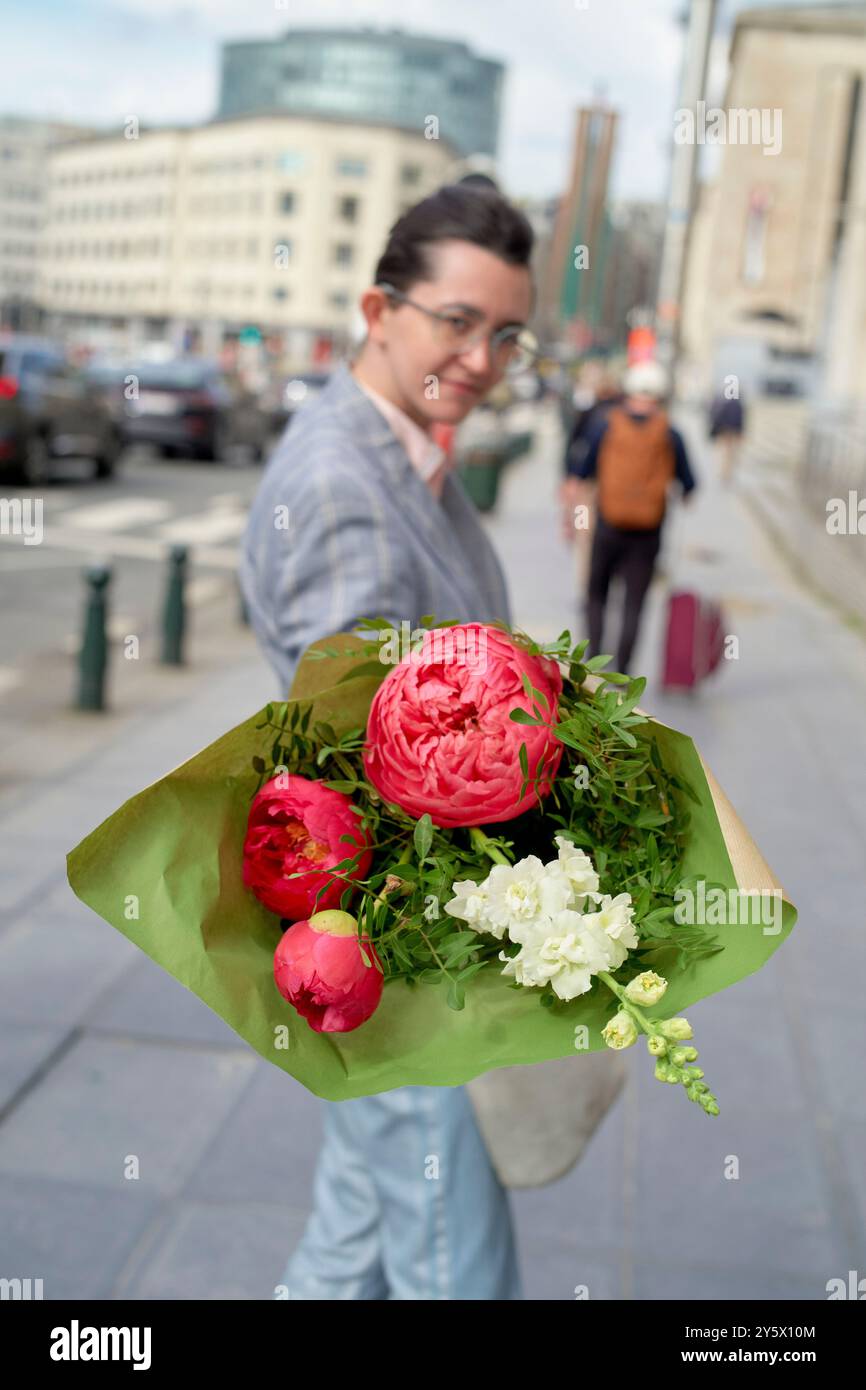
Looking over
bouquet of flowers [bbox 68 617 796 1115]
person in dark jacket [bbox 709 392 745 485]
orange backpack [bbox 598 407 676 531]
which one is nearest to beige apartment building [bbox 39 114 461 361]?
person in dark jacket [bbox 709 392 745 485]

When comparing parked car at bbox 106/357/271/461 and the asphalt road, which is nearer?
the asphalt road

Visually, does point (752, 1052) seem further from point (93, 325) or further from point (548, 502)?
point (93, 325)

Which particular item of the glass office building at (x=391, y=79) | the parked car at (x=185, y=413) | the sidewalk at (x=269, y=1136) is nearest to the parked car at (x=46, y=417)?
the parked car at (x=185, y=413)

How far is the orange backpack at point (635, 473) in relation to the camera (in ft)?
27.3

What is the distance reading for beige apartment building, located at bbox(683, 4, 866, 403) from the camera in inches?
3118

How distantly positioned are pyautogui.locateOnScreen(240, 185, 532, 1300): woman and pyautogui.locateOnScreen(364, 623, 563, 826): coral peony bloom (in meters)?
0.61

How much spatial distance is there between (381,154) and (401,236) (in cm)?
10193

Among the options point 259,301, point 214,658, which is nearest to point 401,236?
point 214,658

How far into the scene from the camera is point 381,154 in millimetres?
98062

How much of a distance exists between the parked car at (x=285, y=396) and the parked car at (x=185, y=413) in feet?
7.68

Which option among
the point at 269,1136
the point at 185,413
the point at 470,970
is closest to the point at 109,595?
the point at 269,1136

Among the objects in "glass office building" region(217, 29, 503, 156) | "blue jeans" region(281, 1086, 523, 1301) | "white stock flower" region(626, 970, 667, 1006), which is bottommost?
"blue jeans" region(281, 1086, 523, 1301)

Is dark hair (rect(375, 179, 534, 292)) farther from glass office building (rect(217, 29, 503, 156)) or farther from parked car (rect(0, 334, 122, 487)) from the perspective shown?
glass office building (rect(217, 29, 503, 156))

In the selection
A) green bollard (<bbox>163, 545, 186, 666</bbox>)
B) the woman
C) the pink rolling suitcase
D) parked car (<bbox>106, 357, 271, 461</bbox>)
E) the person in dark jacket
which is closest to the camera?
the woman
